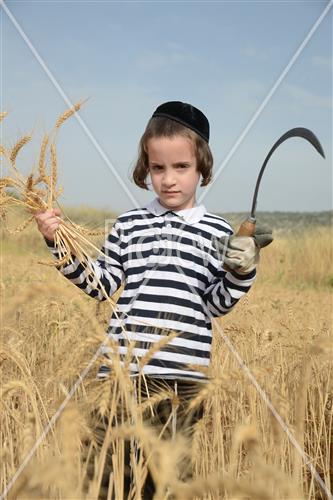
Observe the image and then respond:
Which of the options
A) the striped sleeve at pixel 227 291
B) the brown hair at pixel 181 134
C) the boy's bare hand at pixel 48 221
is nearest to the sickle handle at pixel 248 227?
the striped sleeve at pixel 227 291

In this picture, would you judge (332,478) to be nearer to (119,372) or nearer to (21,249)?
(119,372)

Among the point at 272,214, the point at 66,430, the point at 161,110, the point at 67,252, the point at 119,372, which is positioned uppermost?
the point at 272,214

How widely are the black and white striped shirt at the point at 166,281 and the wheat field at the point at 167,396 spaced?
0.42 ft

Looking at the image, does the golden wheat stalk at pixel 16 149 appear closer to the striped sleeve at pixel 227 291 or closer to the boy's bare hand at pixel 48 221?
the boy's bare hand at pixel 48 221

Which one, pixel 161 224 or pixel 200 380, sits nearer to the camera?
pixel 200 380

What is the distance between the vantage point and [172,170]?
2.13 m

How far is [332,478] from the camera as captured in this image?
2523 mm

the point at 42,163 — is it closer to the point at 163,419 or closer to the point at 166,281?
the point at 166,281

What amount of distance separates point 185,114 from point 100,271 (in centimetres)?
62

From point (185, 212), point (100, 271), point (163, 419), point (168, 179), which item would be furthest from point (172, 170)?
point (163, 419)

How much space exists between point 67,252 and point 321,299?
5270mm

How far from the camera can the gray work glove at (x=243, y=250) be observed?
1.97m

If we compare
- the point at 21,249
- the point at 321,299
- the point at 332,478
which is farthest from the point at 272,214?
the point at 332,478

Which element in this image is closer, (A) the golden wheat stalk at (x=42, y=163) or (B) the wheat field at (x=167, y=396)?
(B) the wheat field at (x=167, y=396)
